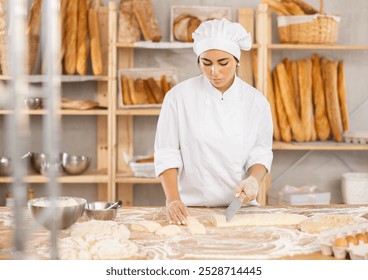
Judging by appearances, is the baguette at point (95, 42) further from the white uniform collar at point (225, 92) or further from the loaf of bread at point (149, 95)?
the white uniform collar at point (225, 92)

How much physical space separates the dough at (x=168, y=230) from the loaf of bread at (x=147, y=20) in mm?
2218

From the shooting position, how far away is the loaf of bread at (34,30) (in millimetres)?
3809

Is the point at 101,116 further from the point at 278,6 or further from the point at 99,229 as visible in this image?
the point at 99,229

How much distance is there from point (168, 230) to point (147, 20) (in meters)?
2.35

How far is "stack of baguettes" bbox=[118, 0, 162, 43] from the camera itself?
389 centimetres

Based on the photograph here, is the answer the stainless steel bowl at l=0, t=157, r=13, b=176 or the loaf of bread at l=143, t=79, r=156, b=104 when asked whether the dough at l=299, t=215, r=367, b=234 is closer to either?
the loaf of bread at l=143, t=79, r=156, b=104

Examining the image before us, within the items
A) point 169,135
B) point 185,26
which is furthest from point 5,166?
point 169,135

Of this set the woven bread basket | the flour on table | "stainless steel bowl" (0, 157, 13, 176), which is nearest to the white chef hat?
the flour on table

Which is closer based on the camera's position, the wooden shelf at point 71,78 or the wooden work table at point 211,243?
the wooden work table at point 211,243

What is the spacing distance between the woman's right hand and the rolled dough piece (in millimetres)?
95

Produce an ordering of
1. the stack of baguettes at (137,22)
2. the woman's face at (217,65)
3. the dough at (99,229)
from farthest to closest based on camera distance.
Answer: the stack of baguettes at (137,22) → the woman's face at (217,65) → the dough at (99,229)

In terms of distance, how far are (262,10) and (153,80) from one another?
945 mm

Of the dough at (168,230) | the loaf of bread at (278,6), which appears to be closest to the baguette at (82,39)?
the loaf of bread at (278,6)
